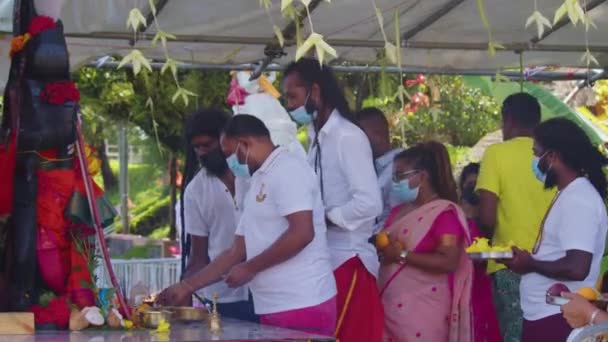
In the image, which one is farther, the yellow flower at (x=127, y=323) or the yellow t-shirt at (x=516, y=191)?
the yellow t-shirt at (x=516, y=191)

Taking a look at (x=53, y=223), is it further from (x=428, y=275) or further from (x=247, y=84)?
(x=247, y=84)

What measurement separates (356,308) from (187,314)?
968mm

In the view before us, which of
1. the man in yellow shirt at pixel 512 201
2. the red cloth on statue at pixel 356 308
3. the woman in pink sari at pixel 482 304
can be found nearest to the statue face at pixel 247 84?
the woman in pink sari at pixel 482 304

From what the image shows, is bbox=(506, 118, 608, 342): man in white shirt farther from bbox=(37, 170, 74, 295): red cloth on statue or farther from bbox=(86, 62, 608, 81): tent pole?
bbox=(86, 62, 608, 81): tent pole

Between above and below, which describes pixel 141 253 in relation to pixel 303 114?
below

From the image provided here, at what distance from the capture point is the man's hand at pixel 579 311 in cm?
383

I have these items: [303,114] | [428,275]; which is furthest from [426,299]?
[303,114]

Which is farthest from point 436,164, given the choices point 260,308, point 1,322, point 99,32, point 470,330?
point 1,322

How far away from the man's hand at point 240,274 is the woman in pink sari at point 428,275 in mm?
941

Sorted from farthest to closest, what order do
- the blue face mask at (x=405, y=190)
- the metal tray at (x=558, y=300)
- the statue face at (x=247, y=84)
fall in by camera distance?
the statue face at (x=247, y=84) → the blue face mask at (x=405, y=190) → the metal tray at (x=558, y=300)

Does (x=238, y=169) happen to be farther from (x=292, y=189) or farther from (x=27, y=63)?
(x=27, y=63)

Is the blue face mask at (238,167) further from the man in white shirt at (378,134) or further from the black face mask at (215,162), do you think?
the man in white shirt at (378,134)

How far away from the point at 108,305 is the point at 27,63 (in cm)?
95

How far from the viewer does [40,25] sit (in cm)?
425
